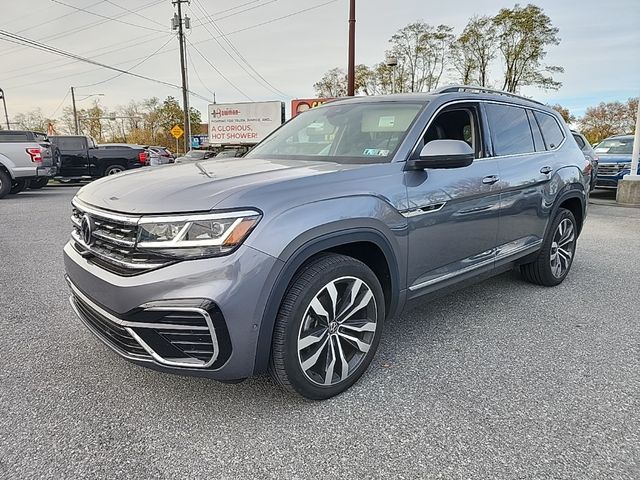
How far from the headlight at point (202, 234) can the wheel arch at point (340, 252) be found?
0.90 ft

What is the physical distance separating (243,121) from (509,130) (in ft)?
73.9

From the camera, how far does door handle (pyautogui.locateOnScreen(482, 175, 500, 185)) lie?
130 inches

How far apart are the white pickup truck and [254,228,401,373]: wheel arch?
38.4ft

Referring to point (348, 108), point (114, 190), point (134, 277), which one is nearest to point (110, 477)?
point (134, 277)

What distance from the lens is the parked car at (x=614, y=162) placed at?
40.2 feet

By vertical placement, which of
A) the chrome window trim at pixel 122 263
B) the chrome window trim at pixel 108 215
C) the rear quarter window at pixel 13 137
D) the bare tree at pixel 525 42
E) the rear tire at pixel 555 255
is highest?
the bare tree at pixel 525 42

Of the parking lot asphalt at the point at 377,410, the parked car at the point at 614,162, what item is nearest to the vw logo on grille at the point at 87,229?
the parking lot asphalt at the point at 377,410

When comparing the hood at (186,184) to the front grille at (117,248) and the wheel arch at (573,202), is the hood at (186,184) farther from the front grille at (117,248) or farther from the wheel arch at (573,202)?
the wheel arch at (573,202)

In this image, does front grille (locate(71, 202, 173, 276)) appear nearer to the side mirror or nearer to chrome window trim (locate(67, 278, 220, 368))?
chrome window trim (locate(67, 278, 220, 368))

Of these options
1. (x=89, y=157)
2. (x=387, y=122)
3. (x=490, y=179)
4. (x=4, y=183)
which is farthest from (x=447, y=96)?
(x=89, y=157)

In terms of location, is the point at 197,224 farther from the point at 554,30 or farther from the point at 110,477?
the point at 554,30

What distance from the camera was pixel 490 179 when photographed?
336 cm

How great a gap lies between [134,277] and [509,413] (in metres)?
1.97

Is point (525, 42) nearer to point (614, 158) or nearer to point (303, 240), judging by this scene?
point (614, 158)
